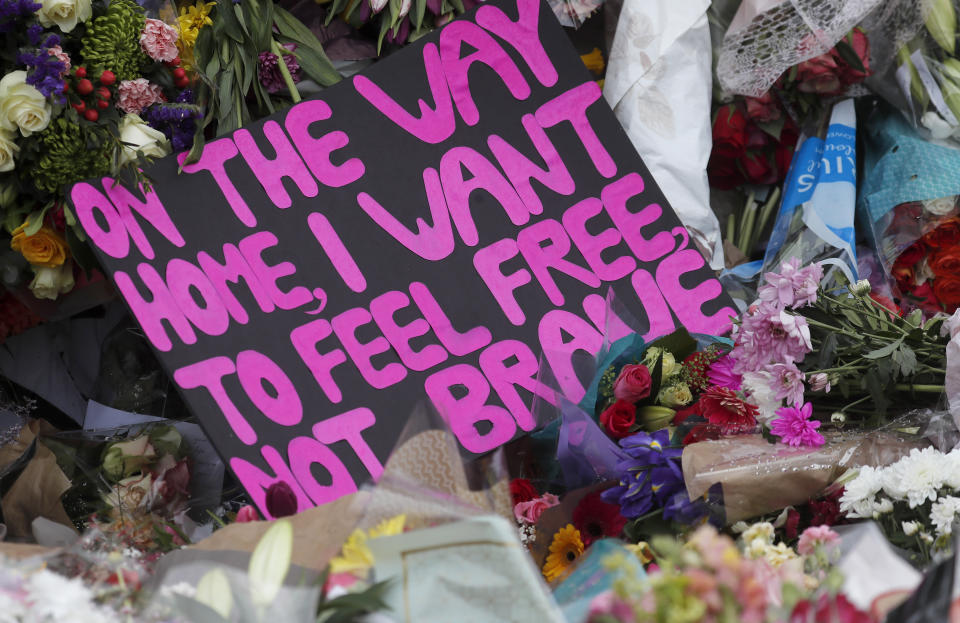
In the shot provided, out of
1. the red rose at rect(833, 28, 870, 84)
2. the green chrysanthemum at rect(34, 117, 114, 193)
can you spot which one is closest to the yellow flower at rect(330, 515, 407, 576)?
the green chrysanthemum at rect(34, 117, 114, 193)

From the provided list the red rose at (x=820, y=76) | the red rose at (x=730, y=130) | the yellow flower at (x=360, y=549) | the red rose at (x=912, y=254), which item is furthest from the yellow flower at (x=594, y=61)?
the yellow flower at (x=360, y=549)

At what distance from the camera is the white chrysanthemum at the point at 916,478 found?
3.17 feet

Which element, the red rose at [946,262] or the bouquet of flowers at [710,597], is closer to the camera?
the bouquet of flowers at [710,597]

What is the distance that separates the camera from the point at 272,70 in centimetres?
148

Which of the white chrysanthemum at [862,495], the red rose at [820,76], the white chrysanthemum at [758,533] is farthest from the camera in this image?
the red rose at [820,76]

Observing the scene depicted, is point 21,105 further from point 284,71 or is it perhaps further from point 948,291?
point 948,291

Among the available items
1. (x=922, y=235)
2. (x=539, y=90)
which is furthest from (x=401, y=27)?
(x=922, y=235)

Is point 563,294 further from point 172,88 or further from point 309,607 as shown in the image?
point 309,607

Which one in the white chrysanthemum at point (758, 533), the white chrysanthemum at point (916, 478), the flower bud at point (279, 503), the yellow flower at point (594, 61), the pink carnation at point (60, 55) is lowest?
the white chrysanthemum at point (916, 478)

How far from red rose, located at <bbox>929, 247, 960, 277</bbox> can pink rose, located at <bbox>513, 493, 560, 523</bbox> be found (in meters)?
0.97

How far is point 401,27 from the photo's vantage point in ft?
5.12

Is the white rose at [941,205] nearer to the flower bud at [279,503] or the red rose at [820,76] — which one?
the red rose at [820,76]

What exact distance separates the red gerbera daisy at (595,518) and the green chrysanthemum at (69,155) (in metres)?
0.86

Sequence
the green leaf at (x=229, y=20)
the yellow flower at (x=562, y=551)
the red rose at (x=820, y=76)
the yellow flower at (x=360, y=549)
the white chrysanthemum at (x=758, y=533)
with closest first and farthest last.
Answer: the yellow flower at (x=360, y=549), the white chrysanthemum at (x=758, y=533), the yellow flower at (x=562, y=551), the green leaf at (x=229, y=20), the red rose at (x=820, y=76)
